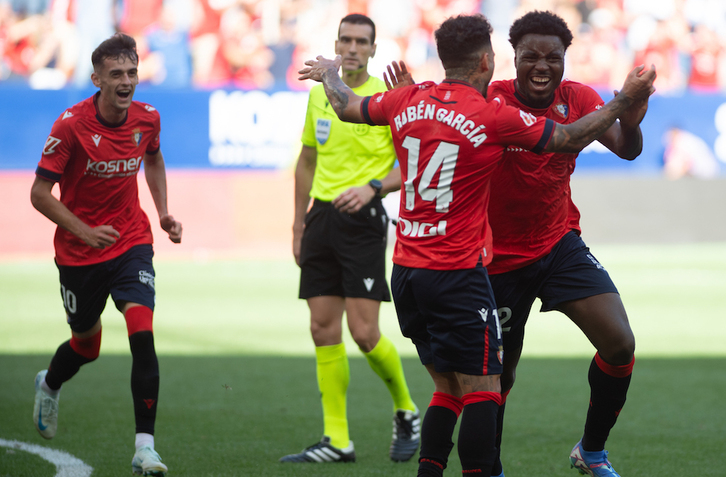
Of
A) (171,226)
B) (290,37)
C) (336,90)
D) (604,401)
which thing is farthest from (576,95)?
(290,37)

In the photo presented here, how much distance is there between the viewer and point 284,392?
6.59 meters

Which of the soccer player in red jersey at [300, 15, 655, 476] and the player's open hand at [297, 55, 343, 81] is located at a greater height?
the player's open hand at [297, 55, 343, 81]

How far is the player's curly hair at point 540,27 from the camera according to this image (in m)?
3.77

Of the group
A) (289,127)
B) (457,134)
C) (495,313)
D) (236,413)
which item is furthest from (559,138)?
(289,127)

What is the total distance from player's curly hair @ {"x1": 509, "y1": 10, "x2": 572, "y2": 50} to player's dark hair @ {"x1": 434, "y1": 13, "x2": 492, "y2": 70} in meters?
0.47

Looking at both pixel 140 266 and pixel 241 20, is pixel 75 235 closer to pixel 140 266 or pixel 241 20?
pixel 140 266

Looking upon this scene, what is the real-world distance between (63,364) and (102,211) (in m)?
0.99

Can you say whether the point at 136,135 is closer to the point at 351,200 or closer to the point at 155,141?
the point at 155,141

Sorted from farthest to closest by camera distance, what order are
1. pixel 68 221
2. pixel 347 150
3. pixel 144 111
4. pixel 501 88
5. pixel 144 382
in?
pixel 347 150 < pixel 144 111 < pixel 68 221 < pixel 144 382 < pixel 501 88

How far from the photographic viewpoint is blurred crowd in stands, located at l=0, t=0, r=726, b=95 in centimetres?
1841

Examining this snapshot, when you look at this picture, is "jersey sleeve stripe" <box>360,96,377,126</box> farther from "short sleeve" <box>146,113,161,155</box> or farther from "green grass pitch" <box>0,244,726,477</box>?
"green grass pitch" <box>0,244,726,477</box>

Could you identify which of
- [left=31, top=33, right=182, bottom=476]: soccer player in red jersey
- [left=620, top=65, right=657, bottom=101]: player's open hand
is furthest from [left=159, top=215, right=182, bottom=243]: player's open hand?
[left=620, top=65, right=657, bottom=101]: player's open hand

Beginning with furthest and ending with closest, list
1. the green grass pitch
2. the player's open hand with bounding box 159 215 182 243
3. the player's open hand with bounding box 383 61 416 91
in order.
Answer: the player's open hand with bounding box 159 215 182 243 < the green grass pitch < the player's open hand with bounding box 383 61 416 91

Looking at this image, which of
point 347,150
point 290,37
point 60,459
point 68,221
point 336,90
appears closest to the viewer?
point 336,90
